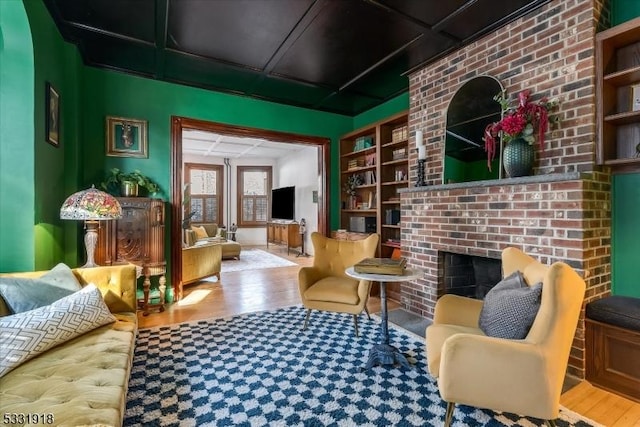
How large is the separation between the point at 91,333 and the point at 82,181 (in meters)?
2.24

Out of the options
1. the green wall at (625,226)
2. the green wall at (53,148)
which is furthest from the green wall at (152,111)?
the green wall at (625,226)

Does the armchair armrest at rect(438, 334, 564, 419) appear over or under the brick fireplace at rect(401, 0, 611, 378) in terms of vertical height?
under

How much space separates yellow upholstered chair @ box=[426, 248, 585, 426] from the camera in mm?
1326

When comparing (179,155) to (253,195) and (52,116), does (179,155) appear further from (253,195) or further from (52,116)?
(253,195)

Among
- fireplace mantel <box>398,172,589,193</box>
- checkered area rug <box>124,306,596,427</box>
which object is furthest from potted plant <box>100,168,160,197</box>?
fireplace mantel <box>398,172,589,193</box>

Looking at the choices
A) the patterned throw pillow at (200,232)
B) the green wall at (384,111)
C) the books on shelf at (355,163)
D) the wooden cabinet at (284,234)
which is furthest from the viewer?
the wooden cabinet at (284,234)

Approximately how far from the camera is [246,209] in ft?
31.0

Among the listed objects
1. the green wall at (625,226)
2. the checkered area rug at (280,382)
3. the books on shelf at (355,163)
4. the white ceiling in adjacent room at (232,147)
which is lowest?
the checkered area rug at (280,382)

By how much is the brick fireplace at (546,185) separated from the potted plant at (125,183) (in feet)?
10.5

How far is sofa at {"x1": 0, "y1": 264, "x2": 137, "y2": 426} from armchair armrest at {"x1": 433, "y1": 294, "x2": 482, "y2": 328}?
1761 mm

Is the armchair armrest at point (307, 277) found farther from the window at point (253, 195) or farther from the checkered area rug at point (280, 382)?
the window at point (253, 195)

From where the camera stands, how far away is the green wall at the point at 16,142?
209 centimetres

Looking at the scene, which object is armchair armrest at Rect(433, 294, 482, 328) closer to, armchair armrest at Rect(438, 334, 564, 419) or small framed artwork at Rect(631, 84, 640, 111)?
armchair armrest at Rect(438, 334, 564, 419)

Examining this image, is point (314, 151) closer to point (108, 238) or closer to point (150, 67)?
point (150, 67)
